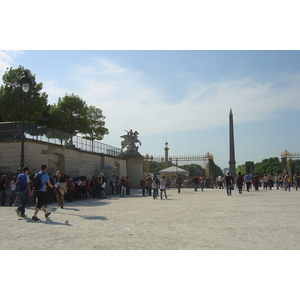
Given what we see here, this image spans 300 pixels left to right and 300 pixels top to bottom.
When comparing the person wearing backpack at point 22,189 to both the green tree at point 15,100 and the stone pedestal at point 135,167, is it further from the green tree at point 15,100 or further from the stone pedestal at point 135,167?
the stone pedestal at point 135,167

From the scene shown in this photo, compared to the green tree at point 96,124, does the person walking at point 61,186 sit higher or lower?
lower

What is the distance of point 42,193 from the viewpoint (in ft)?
33.2

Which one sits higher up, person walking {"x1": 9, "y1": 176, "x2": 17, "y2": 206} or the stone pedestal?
the stone pedestal

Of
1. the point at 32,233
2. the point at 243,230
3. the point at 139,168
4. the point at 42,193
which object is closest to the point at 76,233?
the point at 32,233

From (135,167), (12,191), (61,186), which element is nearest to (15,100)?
(135,167)

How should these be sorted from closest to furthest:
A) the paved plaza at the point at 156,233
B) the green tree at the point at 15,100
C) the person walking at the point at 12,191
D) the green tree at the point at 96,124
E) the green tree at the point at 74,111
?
the paved plaza at the point at 156,233 < the person walking at the point at 12,191 < the green tree at the point at 15,100 < the green tree at the point at 74,111 < the green tree at the point at 96,124

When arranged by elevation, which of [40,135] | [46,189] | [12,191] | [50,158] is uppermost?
[40,135]

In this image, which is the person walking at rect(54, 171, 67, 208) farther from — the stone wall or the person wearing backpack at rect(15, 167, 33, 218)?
the stone wall

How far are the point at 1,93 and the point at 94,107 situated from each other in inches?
644

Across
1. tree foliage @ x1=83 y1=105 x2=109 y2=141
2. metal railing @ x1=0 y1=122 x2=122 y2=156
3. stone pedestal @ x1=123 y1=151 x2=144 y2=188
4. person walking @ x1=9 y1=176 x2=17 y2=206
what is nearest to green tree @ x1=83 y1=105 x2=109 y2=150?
tree foliage @ x1=83 y1=105 x2=109 y2=141

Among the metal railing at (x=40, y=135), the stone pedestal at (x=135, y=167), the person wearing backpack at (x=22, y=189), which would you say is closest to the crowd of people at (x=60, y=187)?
the person wearing backpack at (x=22, y=189)

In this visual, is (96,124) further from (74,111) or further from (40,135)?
(40,135)

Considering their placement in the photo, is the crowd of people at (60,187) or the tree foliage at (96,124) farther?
the tree foliage at (96,124)

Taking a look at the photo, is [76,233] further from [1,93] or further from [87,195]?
[1,93]
